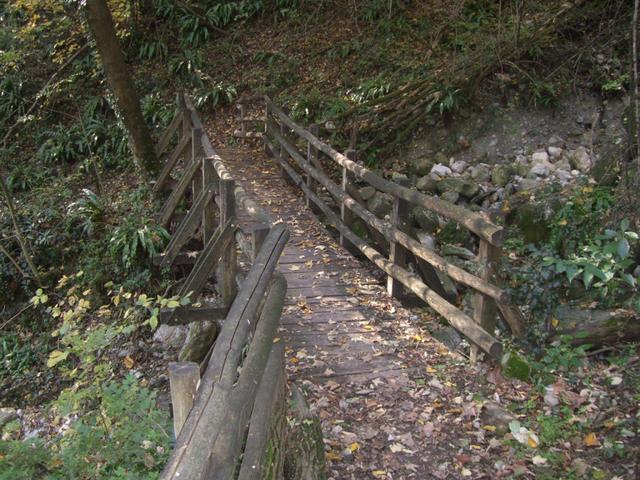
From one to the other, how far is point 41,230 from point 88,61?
6.88m

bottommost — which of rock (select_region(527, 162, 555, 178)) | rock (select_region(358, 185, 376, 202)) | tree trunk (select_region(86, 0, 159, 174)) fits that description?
rock (select_region(527, 162, 555, 178))

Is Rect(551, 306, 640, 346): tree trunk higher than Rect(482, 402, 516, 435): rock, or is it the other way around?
Rect(482, 402, 516, 435): rock

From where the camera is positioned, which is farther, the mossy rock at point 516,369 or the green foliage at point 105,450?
the mossy rock at point 516,369

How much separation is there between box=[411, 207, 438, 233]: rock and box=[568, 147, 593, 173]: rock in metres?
2.51

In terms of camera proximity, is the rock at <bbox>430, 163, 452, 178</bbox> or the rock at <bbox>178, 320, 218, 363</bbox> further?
the rock at <bbox>430, 163, 452, 178</bbox>

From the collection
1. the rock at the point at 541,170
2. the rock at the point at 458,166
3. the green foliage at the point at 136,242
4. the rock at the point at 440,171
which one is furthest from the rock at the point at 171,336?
the rock at the point at 541,170

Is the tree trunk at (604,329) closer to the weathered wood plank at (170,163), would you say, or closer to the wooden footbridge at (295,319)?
the wooden footbridge at (295,319)

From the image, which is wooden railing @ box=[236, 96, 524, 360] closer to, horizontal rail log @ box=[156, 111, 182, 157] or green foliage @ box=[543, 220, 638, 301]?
green foliage @ box=[543, 220, 638, 301]

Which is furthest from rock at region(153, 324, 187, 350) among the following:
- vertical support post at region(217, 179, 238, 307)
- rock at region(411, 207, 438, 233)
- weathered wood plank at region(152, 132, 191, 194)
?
rock at region(411, 207, 438, 233)

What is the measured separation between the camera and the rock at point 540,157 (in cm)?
994

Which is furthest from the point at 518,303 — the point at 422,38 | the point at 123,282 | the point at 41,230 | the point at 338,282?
the point at 422,38

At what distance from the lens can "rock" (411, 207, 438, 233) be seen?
9.23 metres

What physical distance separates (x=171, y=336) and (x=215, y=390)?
5.95m

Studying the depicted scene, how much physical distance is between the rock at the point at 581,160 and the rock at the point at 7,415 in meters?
8.87
